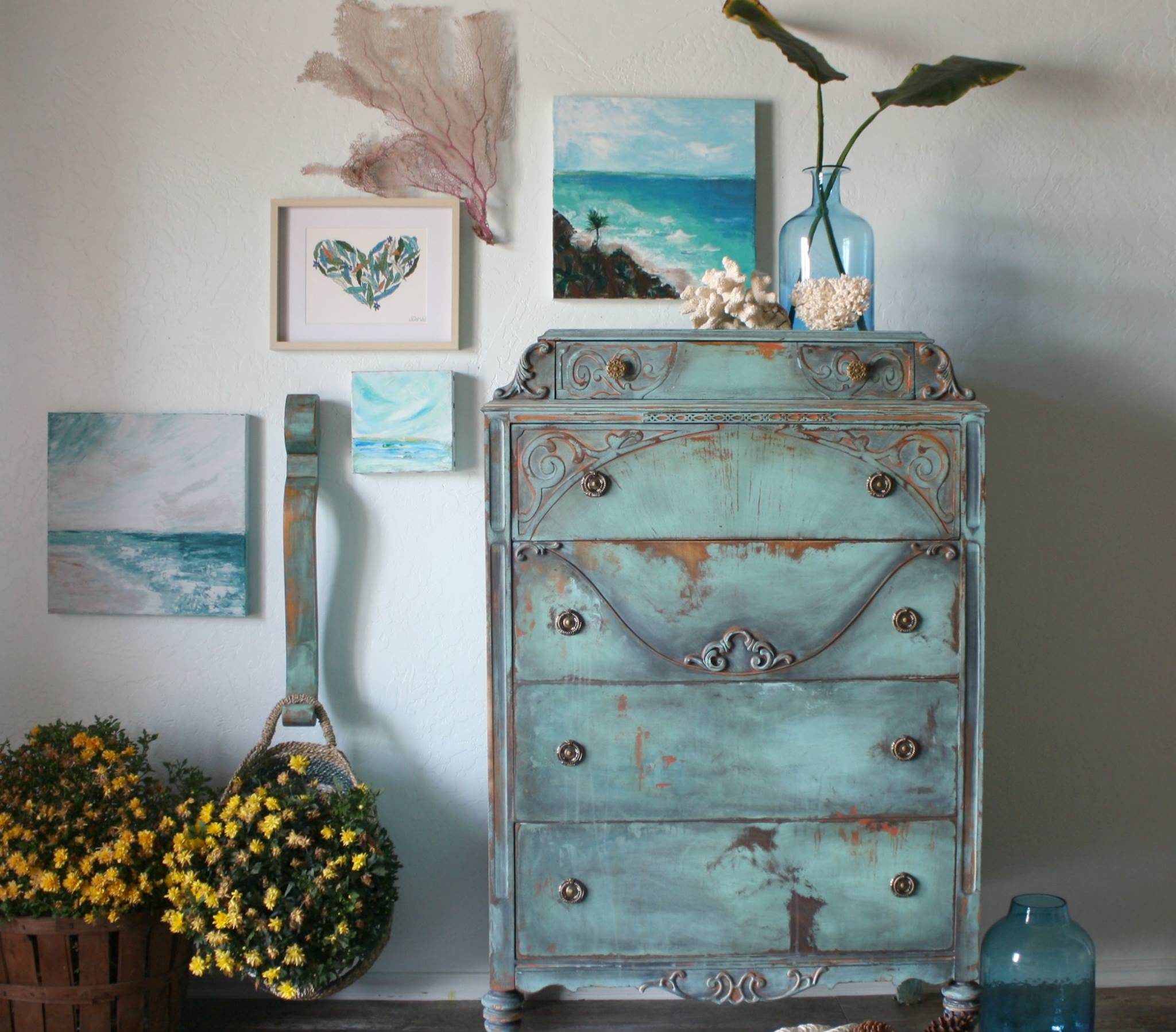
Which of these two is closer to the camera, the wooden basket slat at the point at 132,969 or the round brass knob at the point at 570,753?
the round brass knob at the point at 570,753

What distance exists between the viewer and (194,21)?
2328 mm

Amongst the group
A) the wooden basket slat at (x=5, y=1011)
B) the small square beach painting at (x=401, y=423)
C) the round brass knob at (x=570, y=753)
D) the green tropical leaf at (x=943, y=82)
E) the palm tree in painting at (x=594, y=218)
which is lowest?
the wooden basket slat at (x=5, y=1011)

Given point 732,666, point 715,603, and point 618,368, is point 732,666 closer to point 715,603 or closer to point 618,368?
point 715,603

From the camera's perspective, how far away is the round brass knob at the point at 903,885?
1.87 m

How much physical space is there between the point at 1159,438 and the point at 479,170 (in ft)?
5.84

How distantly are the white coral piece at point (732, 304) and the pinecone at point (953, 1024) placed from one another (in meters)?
1.38

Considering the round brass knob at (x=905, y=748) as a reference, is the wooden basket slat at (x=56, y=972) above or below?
below

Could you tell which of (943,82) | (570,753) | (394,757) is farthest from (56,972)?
(943,82)

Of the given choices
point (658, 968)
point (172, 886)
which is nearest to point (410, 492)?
point (172, 886)

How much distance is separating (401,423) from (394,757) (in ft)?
2.65

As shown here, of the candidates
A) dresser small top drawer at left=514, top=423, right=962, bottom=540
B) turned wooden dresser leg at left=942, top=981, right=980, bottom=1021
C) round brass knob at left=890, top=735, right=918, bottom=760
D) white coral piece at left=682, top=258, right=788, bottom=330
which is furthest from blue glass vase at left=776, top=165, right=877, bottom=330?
turned wooden dresser leg at left=942, top=981, right=980, bottom=1021

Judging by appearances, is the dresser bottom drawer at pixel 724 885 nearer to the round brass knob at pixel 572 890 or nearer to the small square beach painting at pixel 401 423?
the round brass knob at pixel 572 890

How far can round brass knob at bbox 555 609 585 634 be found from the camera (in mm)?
1845

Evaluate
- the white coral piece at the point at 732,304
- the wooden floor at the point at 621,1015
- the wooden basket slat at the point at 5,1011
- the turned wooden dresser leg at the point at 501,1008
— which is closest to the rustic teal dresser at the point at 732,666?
the turned wooden dresser leg at the point at 501,1008
